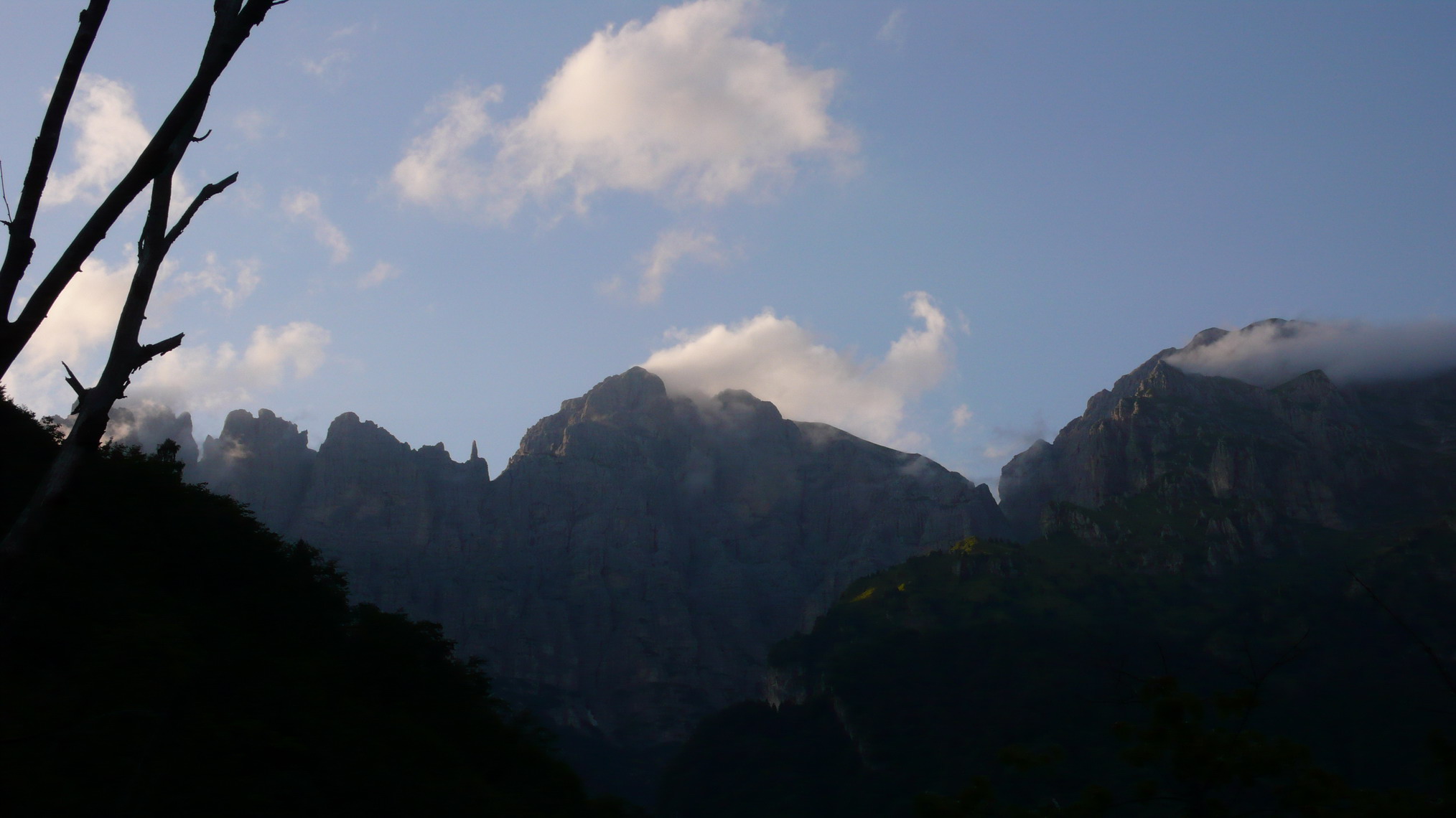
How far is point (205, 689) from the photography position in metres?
20.2

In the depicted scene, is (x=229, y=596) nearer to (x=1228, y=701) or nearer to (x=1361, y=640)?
(x=1228, y=701)

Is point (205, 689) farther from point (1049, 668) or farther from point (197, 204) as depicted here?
point (1049, 668)

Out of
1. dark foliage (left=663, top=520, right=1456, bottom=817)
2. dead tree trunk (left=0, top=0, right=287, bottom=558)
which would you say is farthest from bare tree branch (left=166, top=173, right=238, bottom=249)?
dark foliage (left=663, top=520, right=1456, bottom=817)

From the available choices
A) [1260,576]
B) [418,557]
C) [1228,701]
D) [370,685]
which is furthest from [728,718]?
[1228,701]

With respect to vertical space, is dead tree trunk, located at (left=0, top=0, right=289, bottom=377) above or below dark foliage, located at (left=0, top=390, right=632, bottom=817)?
above

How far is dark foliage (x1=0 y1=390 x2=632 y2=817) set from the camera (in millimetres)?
15805

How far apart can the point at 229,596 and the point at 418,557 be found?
171 m

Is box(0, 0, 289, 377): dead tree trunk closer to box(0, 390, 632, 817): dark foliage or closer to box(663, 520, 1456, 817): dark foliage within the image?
box(0, 390, 632, 817): dark foliage

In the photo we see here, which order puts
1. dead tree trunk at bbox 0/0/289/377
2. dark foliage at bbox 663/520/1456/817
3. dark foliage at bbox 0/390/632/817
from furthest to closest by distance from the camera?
dark foliage at bbox 663/520/1456/817 < dark foliage at bbox 0/390/632/817 < dead tree trunk at bbox 0/0/289/377

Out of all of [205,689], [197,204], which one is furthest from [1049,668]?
[197,204]

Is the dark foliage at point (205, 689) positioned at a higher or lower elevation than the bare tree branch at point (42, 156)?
lower

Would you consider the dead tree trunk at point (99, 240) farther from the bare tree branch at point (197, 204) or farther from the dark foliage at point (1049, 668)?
the dark foliage at point (1049, 668)

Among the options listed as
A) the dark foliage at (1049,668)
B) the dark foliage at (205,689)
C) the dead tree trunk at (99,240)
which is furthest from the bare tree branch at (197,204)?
the dark foliage at (1049,668)

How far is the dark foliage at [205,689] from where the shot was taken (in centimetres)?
1580
